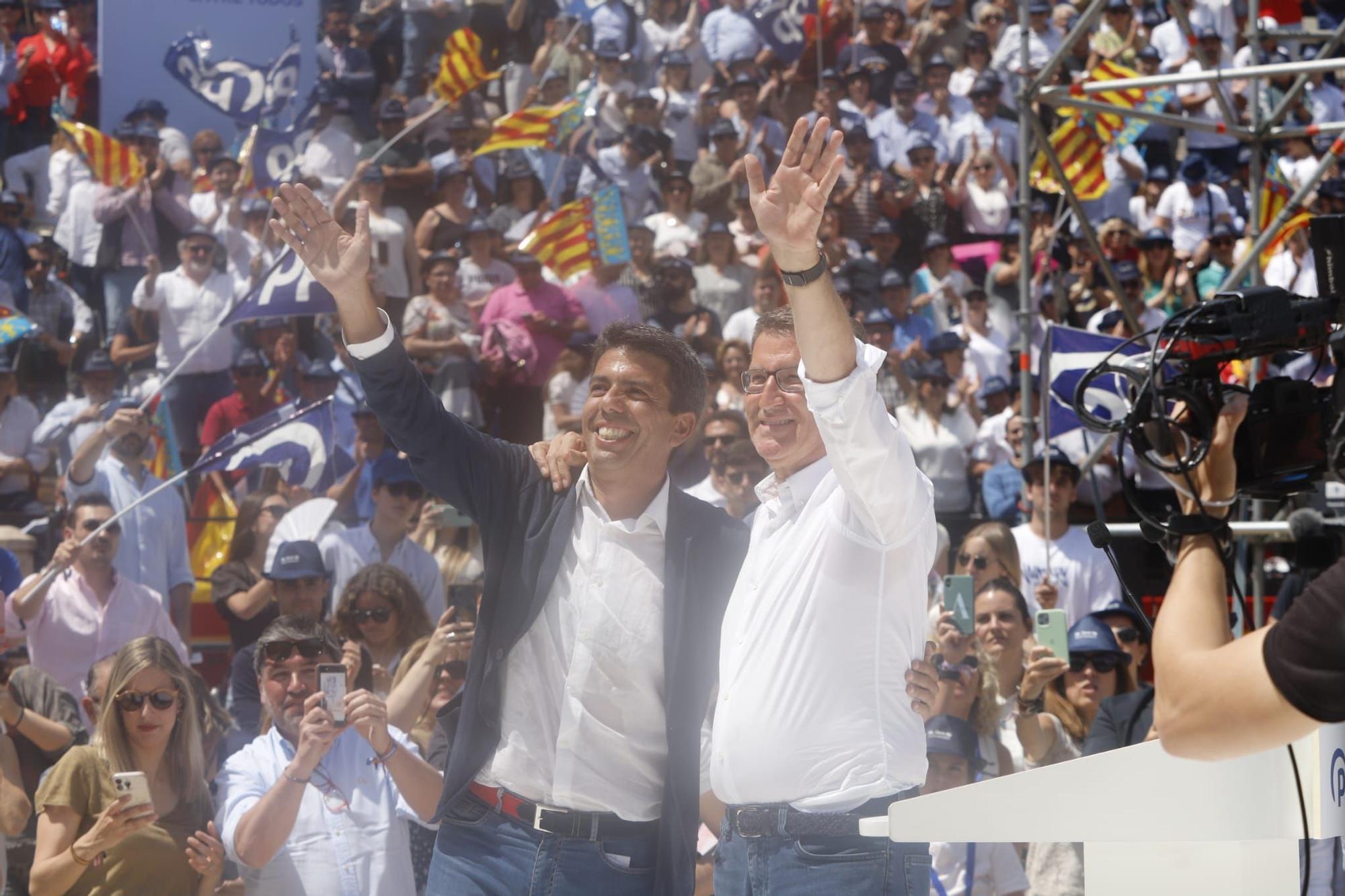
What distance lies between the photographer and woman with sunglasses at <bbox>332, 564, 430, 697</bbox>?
6992mm

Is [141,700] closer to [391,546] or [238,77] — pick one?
[391,546]

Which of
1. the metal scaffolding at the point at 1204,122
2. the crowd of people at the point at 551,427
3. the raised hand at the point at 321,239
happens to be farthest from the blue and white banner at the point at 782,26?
the raised hand at the point at 321,239

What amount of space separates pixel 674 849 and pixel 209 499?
6177mm

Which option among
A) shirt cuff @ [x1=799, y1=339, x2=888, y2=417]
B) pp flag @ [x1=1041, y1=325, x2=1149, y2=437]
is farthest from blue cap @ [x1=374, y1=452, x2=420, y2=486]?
shirt cuff @ [x1=799, y1=339, x2=888, y2=417]

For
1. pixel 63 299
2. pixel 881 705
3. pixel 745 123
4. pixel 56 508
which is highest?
pixel 745 123

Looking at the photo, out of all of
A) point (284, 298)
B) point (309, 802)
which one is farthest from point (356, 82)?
point (309, 802)

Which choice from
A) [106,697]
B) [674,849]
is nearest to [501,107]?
[106,697]

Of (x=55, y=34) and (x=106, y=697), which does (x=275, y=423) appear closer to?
(x=106, y=697)

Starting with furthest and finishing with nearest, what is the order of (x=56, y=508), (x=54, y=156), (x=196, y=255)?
(x=54, y=156) → (x=196, y=255) → (x=56, y=508)

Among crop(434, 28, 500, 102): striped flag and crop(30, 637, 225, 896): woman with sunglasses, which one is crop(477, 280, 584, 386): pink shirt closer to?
crop(434, 28, 500, 102): striped flag

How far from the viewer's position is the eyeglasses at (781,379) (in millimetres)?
3771

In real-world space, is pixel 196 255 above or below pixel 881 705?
above

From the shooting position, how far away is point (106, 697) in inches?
223

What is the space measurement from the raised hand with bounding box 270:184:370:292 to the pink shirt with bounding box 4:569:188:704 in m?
4.20
